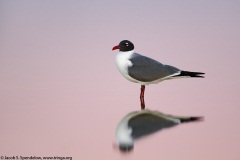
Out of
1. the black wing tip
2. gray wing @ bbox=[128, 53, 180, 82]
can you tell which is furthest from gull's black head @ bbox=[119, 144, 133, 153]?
gray wing @ bbox=[128, 53, 180, 82]

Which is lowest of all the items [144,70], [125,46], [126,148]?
[126,148]

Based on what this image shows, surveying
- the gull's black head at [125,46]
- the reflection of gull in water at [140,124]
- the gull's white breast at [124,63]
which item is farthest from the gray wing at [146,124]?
the gull's black head at [125,46]

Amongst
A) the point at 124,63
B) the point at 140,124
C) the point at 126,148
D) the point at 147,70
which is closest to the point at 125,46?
the point at 124,63

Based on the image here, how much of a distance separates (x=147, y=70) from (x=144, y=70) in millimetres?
20

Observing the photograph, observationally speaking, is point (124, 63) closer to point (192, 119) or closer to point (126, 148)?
point (192, 119)

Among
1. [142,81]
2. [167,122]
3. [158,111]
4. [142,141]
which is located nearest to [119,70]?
[142,81]

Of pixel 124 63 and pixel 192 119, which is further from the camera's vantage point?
pixel 124 63

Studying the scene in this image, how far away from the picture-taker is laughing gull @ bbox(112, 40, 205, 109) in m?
2.32

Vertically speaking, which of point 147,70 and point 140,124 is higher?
point 147,70

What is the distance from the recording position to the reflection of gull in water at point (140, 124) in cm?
183

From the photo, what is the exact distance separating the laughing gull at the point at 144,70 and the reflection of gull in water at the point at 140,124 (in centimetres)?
23

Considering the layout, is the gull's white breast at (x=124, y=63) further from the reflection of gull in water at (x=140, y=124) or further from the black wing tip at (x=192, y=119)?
the black wing tip at (x=192, y=119)

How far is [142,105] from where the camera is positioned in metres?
2.28

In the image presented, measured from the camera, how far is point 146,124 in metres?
1.93
